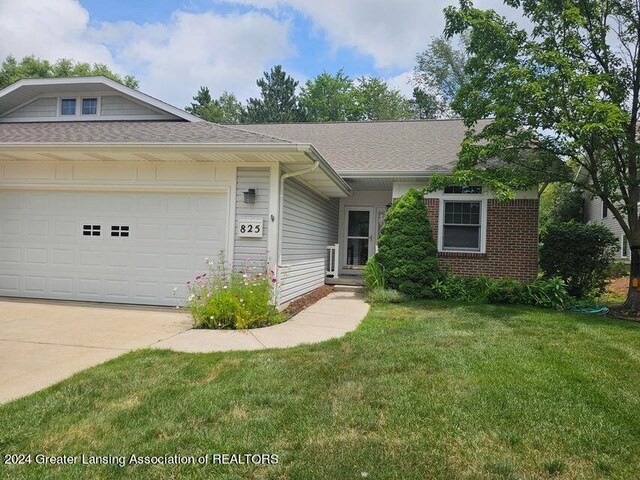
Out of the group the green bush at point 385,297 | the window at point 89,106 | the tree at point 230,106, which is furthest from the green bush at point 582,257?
the tree at point 230,106

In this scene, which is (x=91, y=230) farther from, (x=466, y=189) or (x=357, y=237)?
(x=466, y=189)

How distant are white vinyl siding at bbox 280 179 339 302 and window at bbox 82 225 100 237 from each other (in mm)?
3528

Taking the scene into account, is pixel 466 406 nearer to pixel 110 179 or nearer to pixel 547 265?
pixel 110 179

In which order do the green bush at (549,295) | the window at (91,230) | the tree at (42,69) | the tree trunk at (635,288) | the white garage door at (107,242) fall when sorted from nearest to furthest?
1. the white garage door at (107,242)
2. the window at (91,230)
3. the tree trunk at (635,288)
4. the green bush at (549,295)
5. the tree at (42,69)

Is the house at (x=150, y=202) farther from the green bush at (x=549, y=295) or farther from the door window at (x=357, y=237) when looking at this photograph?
the door window at (x=357, y=237)

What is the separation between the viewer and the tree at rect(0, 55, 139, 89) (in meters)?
33.5

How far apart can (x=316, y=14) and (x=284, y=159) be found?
914 cm

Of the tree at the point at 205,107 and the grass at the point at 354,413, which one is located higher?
the tree at the point at 205,107

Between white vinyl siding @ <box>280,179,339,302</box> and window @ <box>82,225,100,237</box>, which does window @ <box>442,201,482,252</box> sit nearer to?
white vinyl siding @ <box>280,179,339,302</box>

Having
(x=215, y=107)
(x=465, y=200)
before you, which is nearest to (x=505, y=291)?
(x=465, y=200)

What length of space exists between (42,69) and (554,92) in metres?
39.4

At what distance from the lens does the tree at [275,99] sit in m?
38.4

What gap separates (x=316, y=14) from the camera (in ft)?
46.8

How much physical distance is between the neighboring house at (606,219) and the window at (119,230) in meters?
14.9
